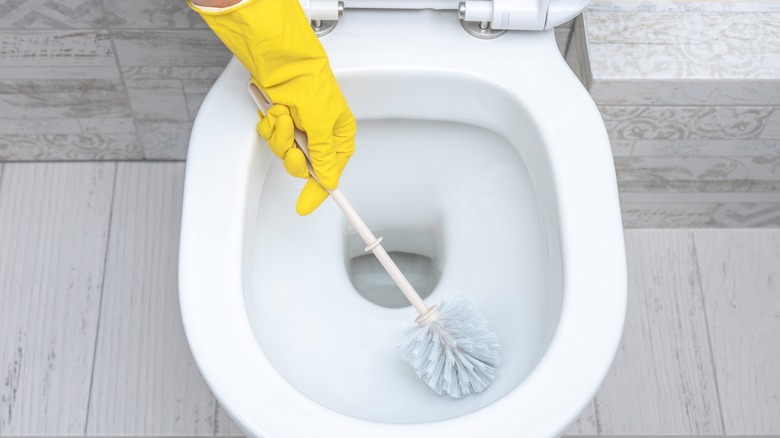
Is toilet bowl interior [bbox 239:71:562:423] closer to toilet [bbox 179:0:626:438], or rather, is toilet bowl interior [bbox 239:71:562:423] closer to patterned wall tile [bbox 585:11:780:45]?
toilet [bbox 179:0:626:438]

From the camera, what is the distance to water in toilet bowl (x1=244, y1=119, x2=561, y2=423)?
0.88 metres

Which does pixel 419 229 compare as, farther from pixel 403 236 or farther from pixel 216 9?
pixel 216 9

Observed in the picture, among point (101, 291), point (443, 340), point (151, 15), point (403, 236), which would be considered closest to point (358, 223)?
point (443, 340)

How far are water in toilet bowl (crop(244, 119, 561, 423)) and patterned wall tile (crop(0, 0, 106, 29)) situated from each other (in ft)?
1.04

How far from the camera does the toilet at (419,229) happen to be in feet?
2.54

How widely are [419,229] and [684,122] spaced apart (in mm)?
328

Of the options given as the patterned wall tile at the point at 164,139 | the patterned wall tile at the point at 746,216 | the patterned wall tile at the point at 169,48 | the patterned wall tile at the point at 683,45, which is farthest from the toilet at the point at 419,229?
the patterned wall tile at the point at 746,216

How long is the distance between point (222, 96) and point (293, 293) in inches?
8.2

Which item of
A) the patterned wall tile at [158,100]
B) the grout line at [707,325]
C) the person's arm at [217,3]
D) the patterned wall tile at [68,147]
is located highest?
the person's arm at [217,3]

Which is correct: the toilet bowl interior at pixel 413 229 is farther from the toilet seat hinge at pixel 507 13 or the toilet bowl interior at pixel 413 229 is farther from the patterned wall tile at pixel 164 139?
the patterned wall tile at pixel 164 139

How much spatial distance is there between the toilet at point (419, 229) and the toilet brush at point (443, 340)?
0.02 metres

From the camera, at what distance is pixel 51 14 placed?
3.58 ft

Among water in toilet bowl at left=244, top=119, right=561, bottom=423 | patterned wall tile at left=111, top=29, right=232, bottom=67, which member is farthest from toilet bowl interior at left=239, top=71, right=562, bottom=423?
patterned wall tile at left=111, top=29, right=232, bottom=67

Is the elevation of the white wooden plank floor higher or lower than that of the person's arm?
lower
